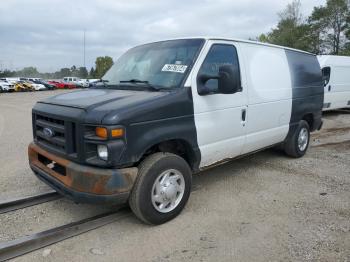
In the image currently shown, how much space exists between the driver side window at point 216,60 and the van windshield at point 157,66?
0.60ft

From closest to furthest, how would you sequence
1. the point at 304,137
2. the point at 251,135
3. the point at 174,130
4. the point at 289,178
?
the point at 174,130 → the point at 251,135 → the point at 289,178 → the point at 304,137

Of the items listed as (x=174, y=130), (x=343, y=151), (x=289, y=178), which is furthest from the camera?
(x=343, y=151)

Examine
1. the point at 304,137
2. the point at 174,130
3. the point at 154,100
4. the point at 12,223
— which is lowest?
the point at 12,223

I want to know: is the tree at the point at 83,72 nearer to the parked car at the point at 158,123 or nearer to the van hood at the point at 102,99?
the parked car at the point at 158,123

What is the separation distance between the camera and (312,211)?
422 cm

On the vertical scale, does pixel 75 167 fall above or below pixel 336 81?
below

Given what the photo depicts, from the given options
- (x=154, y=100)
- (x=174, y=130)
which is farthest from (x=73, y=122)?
(x=174, y=130)

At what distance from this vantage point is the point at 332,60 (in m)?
12.6

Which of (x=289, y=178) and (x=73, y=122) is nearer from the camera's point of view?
(x=73, y=122)

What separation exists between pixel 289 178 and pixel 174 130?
8.63 ft

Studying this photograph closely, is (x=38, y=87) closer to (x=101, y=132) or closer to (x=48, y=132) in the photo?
(x=48, y=132)

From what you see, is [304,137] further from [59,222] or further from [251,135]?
[59,222]

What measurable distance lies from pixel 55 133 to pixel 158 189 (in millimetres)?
1347

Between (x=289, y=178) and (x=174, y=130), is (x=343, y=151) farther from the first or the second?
(x=174, y=130)
